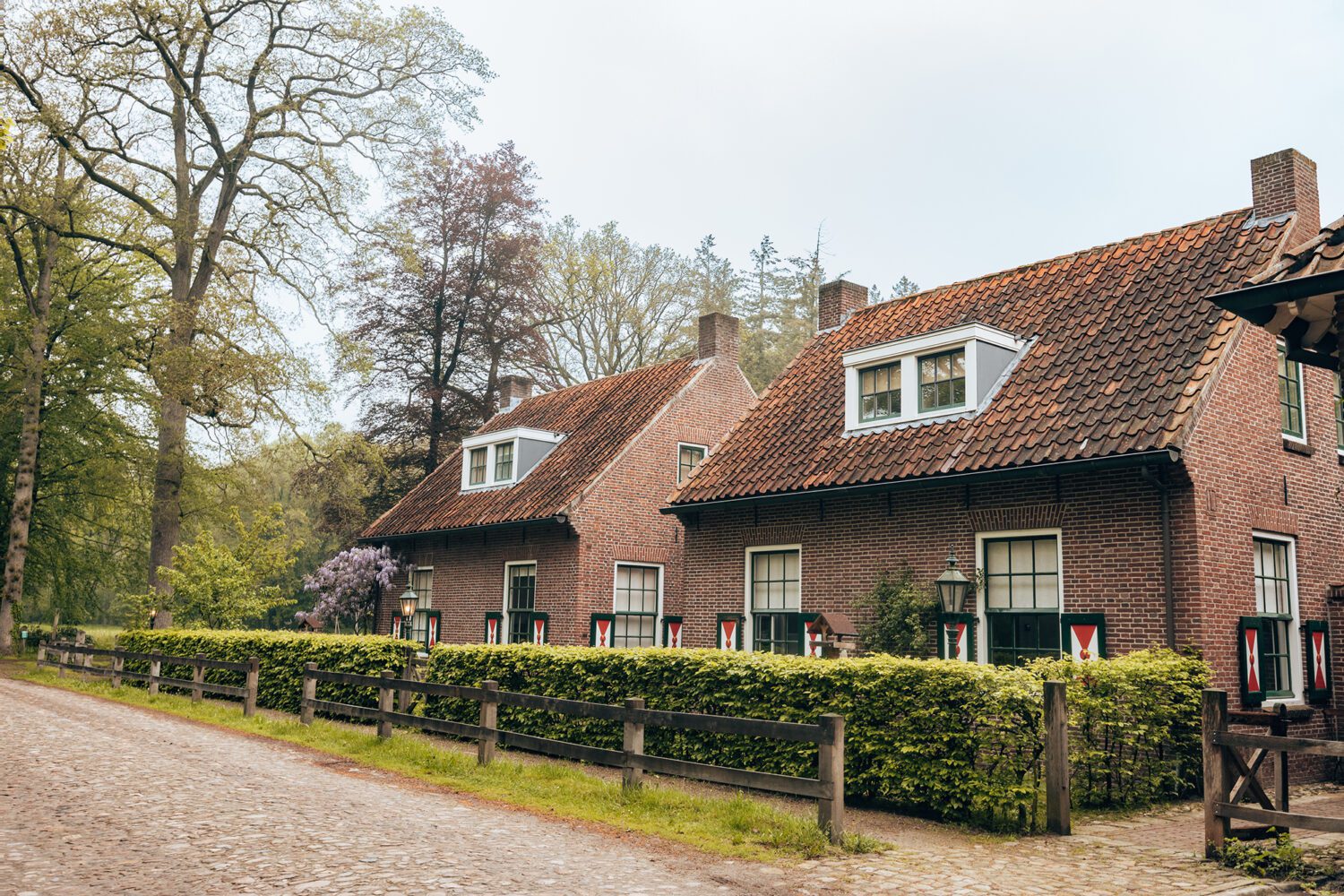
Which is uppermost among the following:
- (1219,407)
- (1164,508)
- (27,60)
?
(27,60)

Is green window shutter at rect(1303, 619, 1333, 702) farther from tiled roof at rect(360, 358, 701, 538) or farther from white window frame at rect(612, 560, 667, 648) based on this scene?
tiled roof at rect(360, 358, 701, 538)

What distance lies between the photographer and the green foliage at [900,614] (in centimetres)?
1374

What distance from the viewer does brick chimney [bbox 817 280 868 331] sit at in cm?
1981

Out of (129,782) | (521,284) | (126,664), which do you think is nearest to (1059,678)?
(129,782)

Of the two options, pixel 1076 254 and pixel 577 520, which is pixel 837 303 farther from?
pixel 577 520

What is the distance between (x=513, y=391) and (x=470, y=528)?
767 cm

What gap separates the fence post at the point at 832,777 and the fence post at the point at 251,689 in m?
11.1

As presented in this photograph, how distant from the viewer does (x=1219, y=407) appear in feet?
39.7

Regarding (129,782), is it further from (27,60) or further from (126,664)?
(27,60)

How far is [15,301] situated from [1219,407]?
105 feet

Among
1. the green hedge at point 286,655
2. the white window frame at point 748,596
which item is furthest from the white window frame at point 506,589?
the white window frame at point 748,596

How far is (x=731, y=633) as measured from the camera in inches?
653

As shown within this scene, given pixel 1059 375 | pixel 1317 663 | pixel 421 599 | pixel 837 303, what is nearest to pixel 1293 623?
pixel 1317 663

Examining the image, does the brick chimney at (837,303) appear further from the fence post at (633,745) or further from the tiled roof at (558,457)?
the fence post at (633,745)
